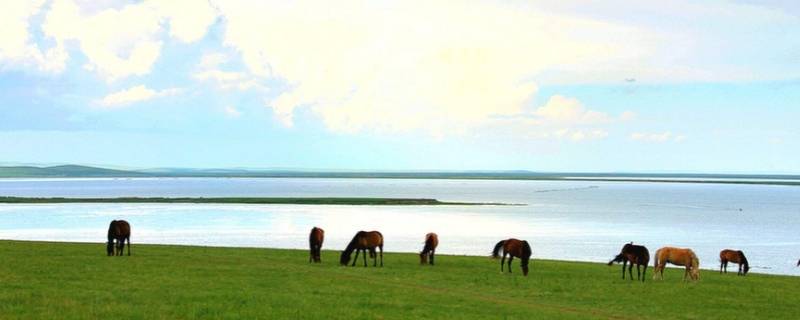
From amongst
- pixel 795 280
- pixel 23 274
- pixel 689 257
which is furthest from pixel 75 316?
pixel 795 280

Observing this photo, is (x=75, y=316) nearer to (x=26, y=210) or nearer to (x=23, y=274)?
(x=23, y=274)

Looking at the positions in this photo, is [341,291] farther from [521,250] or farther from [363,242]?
[521,250]

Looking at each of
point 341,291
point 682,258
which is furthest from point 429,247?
point 341,291

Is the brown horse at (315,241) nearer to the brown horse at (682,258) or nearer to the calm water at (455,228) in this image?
the brown horse at (682,258)

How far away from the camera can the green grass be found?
21.1 metres

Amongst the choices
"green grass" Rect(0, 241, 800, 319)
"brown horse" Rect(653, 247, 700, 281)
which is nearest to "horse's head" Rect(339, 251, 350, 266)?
"green grass" Rect(0, 241, 800, 319)

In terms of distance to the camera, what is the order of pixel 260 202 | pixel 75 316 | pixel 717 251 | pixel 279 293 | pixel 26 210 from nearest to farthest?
1. pixel 75 316
2. pixel 279 293
3. pixel 717 251
4. pixel 26 210
5. pixel 260 202

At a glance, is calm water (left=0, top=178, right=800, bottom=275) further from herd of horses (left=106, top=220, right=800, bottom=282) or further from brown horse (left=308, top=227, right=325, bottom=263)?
brown horse (left=308, top=227, right=325, bottom=263)

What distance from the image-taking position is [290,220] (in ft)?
344

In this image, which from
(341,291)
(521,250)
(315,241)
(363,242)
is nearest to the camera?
(341,291)

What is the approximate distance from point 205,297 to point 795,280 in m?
24.4

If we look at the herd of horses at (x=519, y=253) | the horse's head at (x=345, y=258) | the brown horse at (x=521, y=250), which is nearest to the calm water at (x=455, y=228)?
the herd of horses at (x=519, y=253)

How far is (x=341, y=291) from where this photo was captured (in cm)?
2584

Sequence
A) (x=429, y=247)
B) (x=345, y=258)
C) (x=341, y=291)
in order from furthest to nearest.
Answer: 1. (x=429, y=247)
2. (x=345, y=258)
3. (x=341, y=291)
